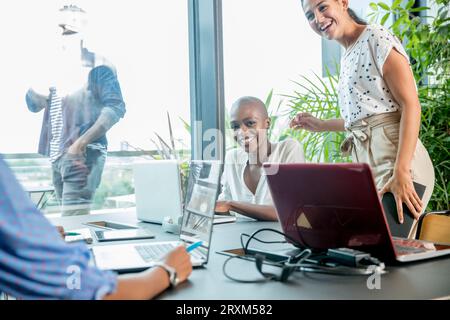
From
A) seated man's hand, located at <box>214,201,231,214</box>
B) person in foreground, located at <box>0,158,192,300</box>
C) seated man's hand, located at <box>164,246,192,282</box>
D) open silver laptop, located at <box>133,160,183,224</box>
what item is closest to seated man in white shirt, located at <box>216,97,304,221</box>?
seated man's hand, located at <box>214,201,231,214</box>

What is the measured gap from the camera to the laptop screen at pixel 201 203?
1.29 meters

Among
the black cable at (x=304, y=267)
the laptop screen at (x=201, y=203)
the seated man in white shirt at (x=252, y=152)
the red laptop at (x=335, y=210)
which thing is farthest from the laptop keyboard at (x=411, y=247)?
the seated man in white shirt at (x=252, y=152)

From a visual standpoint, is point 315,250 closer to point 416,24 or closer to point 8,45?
point 416,24

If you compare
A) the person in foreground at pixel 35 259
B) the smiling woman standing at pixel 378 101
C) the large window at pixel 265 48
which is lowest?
the person in foreground at pixel 35 259

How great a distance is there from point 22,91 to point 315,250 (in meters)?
2.46

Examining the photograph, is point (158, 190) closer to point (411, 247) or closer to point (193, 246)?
point (193, 246)

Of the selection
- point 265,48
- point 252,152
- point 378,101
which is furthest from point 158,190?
point 265,48

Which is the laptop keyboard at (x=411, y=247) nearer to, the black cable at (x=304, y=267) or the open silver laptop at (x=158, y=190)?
the black cable at (x=304, y=267)

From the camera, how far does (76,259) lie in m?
0.83

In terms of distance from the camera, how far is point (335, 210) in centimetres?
118

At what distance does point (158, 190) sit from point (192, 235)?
64cm

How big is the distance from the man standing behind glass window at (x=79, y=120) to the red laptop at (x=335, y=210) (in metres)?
2.20

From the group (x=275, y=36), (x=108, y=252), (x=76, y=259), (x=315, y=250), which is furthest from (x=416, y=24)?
(x=76, y=259)

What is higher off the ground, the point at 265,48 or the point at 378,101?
the point at 265,48
